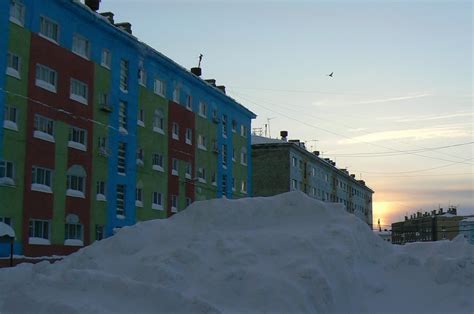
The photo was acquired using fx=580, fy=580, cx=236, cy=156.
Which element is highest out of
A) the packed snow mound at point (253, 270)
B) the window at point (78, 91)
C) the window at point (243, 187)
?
the window at point (78, 91)

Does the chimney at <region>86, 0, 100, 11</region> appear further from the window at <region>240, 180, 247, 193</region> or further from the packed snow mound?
the window at <region>240, 180, 247, 193</region>

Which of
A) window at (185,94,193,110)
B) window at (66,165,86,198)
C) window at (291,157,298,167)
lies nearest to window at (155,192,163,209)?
window at (66,165,86,198)

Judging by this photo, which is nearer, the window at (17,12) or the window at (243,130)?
the window at (17,12)

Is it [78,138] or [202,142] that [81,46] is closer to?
[78,138]

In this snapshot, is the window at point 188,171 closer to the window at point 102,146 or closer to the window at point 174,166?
the window at point 174,166

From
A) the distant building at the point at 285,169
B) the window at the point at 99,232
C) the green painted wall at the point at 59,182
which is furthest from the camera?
the distant building at the point at 285,169

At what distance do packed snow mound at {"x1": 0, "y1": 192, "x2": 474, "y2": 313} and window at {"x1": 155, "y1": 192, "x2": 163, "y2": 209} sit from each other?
768 inches

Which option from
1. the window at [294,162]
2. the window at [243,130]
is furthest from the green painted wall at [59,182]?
the window at [294,162]

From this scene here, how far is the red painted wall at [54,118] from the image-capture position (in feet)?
78.3

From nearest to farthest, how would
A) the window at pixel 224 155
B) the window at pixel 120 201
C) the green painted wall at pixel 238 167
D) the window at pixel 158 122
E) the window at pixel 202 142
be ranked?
the window at pixel 120 201
the window at pixel 158 122
the window at pixel 202 142
the window at pixel 224 155
the green painted wall at pixel 238 167

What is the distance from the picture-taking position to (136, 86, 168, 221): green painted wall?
33.1m

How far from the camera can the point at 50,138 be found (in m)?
25.3

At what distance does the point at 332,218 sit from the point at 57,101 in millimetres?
16329

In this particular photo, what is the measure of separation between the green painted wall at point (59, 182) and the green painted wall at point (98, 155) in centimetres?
228
